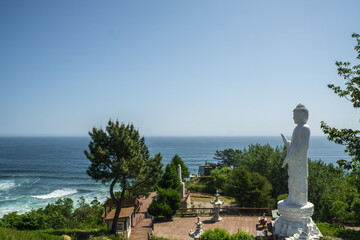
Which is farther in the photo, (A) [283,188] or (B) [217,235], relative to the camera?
(A) [283,188]

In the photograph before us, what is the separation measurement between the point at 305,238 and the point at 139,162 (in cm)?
959

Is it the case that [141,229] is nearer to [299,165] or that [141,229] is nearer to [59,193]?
[299,165]

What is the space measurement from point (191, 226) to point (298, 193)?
800 cm

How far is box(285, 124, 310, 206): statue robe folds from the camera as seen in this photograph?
1073cm

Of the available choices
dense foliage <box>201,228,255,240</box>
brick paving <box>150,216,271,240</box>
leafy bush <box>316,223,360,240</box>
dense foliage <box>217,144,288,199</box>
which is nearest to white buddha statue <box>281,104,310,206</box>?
leafy bush <box>316,223,360,240</box>

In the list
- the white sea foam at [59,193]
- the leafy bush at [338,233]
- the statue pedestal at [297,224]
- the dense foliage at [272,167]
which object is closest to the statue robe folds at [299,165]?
the statue pedestal at [297,224]

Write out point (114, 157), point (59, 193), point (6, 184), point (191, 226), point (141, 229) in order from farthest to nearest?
point (6, 184), point (59, 193), point (141, 229), point (191, 226), point (114, 157)

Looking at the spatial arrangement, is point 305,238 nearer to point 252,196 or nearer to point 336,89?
point 336,89

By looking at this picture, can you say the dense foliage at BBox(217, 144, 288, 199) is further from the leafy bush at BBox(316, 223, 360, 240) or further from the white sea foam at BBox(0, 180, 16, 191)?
the white sea foam at BBox(0, 180, 16, 191)

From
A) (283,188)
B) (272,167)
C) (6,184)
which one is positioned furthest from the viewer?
(6,184)

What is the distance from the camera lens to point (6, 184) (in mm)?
51750

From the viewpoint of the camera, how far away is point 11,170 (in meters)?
68.6

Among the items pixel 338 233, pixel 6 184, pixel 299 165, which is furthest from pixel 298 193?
pixel 6 184

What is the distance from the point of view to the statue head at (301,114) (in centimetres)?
1089
